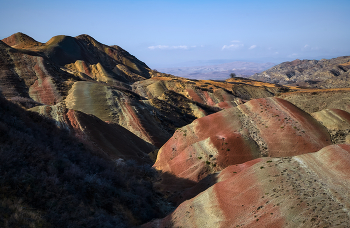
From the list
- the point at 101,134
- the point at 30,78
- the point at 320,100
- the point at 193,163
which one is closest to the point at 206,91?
the point at 30,78

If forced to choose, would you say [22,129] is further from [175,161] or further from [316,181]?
[316,181]

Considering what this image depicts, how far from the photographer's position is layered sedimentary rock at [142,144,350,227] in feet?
34.3

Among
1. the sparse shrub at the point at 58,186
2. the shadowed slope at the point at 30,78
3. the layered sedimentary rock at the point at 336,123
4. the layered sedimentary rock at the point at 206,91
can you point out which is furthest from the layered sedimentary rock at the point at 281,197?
the layered sedimentary rock at the point at 206,91

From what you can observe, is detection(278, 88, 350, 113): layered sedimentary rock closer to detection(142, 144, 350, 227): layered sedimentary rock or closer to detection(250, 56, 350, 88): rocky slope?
detection(142, 144, 350, 227): layered sedimentary rock

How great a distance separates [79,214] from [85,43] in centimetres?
11238

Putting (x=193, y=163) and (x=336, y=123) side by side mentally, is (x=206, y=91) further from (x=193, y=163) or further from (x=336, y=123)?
(x=193, y=163)

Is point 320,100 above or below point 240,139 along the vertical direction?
above

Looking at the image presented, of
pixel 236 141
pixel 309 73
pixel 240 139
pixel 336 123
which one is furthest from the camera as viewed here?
pixel 309 73

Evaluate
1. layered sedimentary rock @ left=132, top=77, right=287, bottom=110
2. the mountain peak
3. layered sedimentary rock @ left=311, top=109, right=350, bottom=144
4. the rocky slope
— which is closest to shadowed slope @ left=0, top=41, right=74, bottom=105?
layered sedimentary rock @ left=132, top=77, right=287, bottom=110

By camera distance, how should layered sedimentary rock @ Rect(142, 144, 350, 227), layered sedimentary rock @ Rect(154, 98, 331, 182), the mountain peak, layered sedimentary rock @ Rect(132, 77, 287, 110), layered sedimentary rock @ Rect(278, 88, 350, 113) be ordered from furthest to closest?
the mountain peak → layered sedimentary rock @ Rect(132, 77, 287, 110) → layered sedimentary rock @ Rect(278, 88, 350, 113) → layered sedimentary rock @ Rect(154, 98, 331, 182) → layered sedimentary rock @ Rect(142, 144, 350, 227)

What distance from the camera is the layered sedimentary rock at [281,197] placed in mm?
10442

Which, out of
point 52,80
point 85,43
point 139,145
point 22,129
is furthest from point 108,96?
point 85,43

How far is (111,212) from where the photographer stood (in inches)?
512

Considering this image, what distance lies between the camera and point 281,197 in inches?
458
